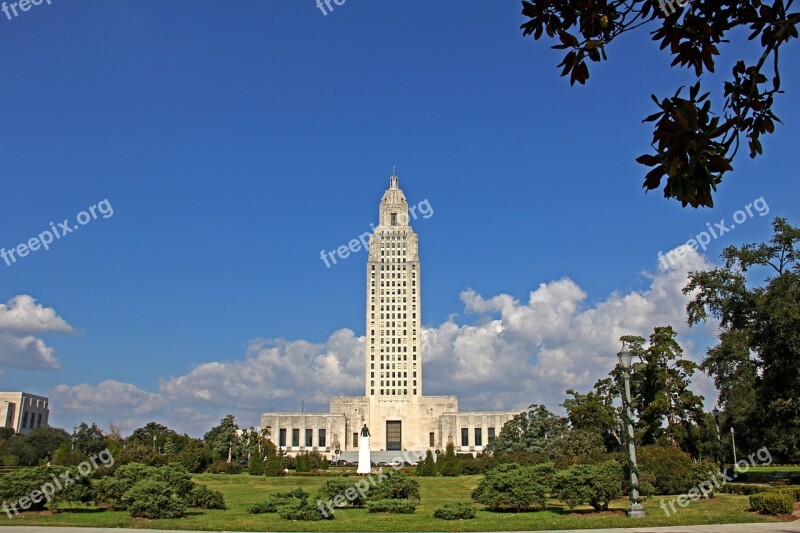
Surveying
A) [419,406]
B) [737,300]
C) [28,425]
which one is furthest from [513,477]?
[28,425]

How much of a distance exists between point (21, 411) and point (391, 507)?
374 feet

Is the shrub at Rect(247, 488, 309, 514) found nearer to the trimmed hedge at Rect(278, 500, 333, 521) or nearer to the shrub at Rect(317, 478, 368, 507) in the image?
the shrub at Rect(317, 478, 368, 507)

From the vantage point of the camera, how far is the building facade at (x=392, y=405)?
10356 centimetres

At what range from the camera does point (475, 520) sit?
20.3 metres

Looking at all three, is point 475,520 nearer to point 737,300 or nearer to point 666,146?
point 666,146

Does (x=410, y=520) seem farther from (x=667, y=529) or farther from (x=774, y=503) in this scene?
(x=774, y=503)

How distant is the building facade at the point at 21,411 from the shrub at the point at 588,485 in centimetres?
10929

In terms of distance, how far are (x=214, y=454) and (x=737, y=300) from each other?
171 ft

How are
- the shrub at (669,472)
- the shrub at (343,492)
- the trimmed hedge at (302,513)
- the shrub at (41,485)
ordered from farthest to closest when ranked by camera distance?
1. the shrub at (669,472)
2. the shrub at (343,492)
3. the shrub at (41,485)
4. the trimmed hedge at (302,513)

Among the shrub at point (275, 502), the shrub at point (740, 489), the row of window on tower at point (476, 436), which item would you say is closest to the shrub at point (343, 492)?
the shrub at point (275, 502)

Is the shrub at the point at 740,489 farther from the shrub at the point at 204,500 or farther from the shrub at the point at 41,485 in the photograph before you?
the shrub at the point at 41,485

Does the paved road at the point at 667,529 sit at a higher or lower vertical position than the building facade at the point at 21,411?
lower

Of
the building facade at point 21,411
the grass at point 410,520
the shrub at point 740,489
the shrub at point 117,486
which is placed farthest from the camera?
the building facade at point 21,411

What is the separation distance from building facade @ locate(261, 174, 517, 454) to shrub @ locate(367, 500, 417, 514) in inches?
3176
